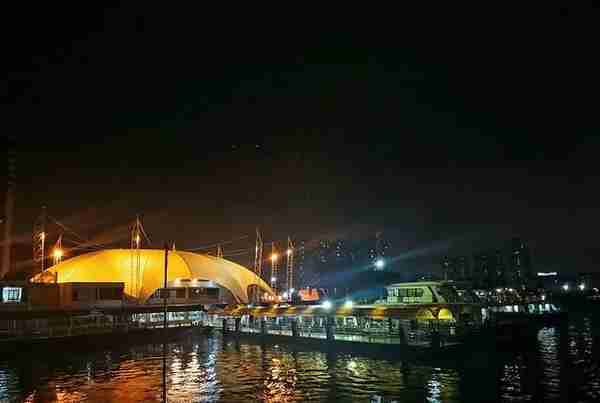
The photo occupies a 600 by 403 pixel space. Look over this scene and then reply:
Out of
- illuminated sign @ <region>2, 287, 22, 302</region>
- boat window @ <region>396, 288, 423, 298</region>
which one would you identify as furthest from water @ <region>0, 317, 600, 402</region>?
illuminated sign @ <region>2, 287, 22, 302</region>

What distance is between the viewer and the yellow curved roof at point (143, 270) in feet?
249

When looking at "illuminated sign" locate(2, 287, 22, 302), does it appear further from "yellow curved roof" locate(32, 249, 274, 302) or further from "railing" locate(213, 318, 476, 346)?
"railing" locate(213, 318, 476, 346)

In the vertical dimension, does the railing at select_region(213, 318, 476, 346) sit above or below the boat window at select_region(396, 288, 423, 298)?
below

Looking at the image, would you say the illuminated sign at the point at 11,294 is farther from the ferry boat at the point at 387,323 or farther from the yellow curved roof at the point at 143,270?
the ferry boat at the point at 387,323

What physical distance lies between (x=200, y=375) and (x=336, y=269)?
162 metres

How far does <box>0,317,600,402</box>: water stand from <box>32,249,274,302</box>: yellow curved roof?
28.3 metres

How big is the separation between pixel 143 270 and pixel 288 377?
48.9m

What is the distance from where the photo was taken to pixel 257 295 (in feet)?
280

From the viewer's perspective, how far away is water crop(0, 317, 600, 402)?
29.4m

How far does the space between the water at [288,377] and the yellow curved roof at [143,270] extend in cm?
2835

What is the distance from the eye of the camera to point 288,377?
34656mm

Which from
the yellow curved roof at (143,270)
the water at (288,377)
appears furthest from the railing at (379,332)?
the yellow curved roof at (143,270)

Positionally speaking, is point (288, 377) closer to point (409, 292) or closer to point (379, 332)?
point (379, 332)

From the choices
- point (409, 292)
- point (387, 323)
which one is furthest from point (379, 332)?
point (409, 292)
